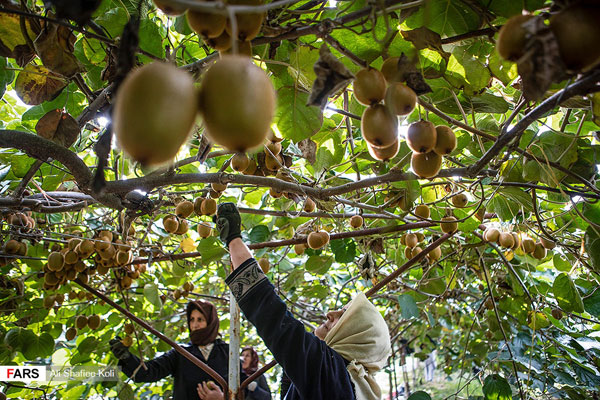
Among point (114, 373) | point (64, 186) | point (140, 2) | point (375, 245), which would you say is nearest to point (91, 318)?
point (114, 373)

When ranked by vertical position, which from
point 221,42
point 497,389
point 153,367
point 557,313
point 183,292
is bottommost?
point 497,389

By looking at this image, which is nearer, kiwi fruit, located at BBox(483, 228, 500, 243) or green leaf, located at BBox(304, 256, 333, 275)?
kiwi fruit, located at BBox(483, 228, 500, 243)

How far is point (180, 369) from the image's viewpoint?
3117mm

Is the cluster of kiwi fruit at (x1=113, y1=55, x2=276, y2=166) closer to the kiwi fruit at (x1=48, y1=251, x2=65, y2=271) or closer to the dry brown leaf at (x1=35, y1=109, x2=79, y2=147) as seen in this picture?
the dry brown leaf at (x1=35, y1=109, x2=79, y2=147)

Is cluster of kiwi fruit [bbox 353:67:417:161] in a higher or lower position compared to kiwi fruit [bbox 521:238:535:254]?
lower

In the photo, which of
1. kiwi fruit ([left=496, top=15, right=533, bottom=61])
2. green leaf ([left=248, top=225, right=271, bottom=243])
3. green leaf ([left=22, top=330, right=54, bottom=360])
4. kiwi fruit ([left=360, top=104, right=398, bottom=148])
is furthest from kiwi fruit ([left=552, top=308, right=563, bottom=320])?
green leaf ([left=22, top=330, right=54, bottom=360])

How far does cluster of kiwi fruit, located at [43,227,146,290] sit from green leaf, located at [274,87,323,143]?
136 centimetres

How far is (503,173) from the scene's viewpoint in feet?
5.44

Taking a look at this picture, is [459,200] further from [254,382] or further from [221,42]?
[254,382]

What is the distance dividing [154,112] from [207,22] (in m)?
0.18

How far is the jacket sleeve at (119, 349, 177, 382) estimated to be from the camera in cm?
304

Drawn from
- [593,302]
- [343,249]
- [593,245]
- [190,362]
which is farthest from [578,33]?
[190,362]

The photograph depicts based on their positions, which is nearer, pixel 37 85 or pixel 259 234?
pixel 37 85

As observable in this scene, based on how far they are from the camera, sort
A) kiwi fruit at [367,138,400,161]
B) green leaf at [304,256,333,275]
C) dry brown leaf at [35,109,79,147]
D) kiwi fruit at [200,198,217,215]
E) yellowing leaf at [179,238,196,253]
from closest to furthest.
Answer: kiwi fruit at [367,138,400,161], dry brown leaf at [35,109,79,147], kiwi fruit at [200,198,217,215], green leaf at [304,256,333,275], yellowing leaf at [179,238,196,253]
